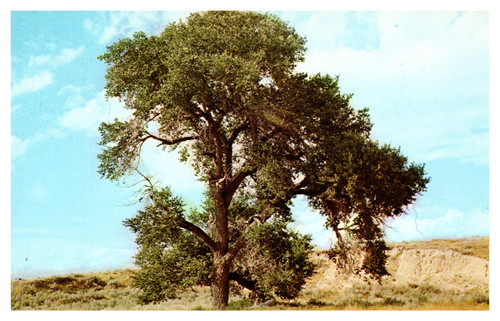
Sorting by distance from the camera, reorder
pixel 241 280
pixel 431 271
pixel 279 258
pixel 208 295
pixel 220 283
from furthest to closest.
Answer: pixel 431 271, pixel 208 295, pixel 241 280, pixel 220 283, pixel 279 258

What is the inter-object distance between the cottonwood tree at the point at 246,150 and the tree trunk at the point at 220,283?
0.15 ft

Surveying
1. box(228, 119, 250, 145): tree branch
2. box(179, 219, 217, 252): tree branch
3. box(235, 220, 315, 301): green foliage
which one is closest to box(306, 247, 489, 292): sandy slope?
box(179, 219, 217, 252): tree branch

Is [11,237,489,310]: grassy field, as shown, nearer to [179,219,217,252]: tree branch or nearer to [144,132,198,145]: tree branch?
[179,219,217,252]: tree branch

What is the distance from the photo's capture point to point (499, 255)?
65.6ft

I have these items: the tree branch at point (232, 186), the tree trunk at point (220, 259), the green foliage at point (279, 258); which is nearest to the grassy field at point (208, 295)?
the tree trunk at point (220, 259)

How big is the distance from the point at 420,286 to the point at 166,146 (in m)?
23.8

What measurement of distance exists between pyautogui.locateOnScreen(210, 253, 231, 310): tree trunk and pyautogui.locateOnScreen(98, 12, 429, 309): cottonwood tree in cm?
5

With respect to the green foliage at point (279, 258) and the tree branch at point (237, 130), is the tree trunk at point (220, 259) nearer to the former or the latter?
the green foliage at point (279, 258)

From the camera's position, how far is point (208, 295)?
113ft

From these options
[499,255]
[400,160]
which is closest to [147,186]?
[400,160]

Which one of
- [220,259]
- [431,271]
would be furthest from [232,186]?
[431,271]

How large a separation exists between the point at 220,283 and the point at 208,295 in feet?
44.7

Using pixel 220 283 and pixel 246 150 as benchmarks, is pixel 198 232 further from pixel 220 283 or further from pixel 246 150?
pixel 246 150

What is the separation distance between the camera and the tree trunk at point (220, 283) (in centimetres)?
2131
